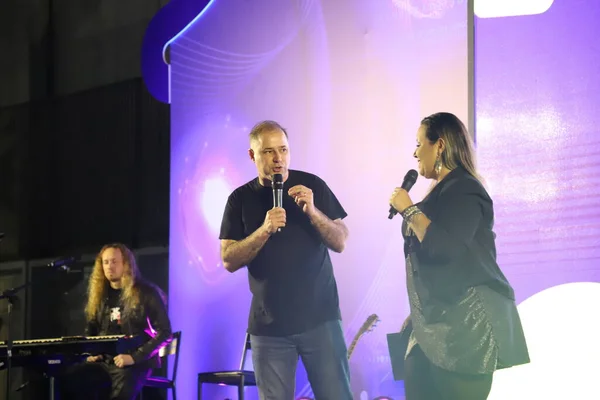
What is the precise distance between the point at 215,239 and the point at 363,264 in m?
1.20

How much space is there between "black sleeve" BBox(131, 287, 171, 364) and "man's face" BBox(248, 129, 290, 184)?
6.01 feet

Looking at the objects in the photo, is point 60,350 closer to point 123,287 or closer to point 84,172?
point 123,287

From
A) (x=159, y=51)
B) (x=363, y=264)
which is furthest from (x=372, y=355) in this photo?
(x=159, y=51)

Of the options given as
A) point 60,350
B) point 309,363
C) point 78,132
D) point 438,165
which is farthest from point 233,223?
point 78,132

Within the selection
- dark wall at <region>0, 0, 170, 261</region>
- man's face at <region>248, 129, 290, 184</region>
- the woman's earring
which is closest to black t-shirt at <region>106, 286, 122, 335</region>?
dark wall at <region>0, 0, 170, 261</region>

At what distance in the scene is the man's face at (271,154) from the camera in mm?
3564

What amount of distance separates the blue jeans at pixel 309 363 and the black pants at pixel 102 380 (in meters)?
1.90

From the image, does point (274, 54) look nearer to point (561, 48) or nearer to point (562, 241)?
point (561, 48)

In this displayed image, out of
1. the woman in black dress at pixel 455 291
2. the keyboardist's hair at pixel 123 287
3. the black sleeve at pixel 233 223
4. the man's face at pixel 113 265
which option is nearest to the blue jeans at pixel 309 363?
the woman in black dress at pixel 455 291

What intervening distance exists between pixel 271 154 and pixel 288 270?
0.58 m

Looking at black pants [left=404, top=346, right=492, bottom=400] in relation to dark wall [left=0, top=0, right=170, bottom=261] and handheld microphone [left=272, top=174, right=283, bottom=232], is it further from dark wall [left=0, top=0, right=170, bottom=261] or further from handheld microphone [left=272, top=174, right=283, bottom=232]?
dark wall [left=0, top=0, right=170, bottom=261]

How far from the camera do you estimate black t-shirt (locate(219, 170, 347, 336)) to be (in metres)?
3.30

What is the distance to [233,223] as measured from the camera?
3529mm

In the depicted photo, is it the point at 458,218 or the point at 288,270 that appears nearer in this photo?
the point at 458,218
